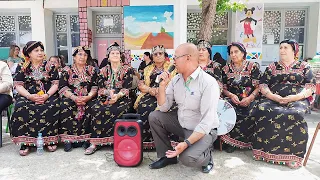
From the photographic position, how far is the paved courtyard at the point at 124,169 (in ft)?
9.46

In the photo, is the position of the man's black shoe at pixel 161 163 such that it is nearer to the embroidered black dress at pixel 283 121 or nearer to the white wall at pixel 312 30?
the embroidered black dress at pixel 283 121

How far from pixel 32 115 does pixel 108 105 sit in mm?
987

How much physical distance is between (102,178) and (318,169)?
7.58 ft

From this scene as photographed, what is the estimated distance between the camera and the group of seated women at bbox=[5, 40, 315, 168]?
3.39 meters

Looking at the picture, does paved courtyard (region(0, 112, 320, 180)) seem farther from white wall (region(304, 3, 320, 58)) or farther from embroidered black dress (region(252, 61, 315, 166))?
white wall (region(304, 3, 320, 58))

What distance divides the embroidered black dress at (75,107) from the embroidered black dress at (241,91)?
1.85m

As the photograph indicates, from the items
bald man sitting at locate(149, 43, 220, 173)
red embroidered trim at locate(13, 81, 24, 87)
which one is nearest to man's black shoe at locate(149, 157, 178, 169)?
bald man sitting at locate(149, 43, 220, 173)

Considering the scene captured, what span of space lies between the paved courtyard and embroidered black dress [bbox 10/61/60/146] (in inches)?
8.7

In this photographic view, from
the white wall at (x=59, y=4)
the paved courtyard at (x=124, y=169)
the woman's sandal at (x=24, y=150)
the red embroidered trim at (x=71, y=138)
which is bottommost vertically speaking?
the paved courtyard at (x=124, y=169)

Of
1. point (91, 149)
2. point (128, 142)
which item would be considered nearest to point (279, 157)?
point (128, 142)

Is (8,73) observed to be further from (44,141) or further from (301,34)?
(301,34)

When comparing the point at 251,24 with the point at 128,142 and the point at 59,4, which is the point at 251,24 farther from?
the point at 128,142

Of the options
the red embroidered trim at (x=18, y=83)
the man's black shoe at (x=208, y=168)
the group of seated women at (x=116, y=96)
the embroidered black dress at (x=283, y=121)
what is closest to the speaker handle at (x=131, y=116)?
the group of seated women at (x=116, y=96)

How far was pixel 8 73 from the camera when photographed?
394 centimetres
